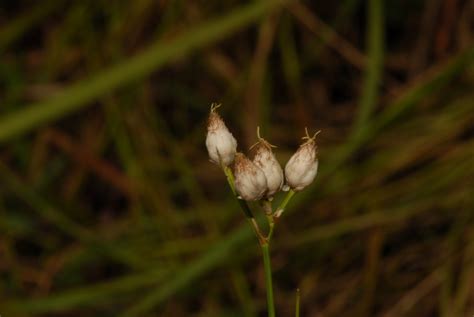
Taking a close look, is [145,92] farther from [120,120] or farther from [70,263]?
[70,263]

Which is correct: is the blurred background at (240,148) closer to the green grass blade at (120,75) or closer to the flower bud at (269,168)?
the green grass blade at (120,75)

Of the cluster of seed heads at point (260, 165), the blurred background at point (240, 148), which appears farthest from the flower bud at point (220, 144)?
the blurred background at point (240, 148)

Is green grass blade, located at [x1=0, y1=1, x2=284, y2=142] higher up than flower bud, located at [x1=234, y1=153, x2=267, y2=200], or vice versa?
green grass blade, located at [x1=0, y1=1, x2=284, y2=142]

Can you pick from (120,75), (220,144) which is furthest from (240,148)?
(220,144)

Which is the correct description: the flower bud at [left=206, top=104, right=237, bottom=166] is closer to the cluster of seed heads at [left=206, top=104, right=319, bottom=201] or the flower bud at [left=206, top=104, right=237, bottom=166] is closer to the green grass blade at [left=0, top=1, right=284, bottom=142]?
the cluster of seed heads at [left=206, top=104, right=319, bottom=201]

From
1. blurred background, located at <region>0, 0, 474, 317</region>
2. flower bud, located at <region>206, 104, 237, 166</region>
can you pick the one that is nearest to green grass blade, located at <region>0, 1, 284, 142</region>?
blurred background, located at <region>0, 0, 474, 317</region>
